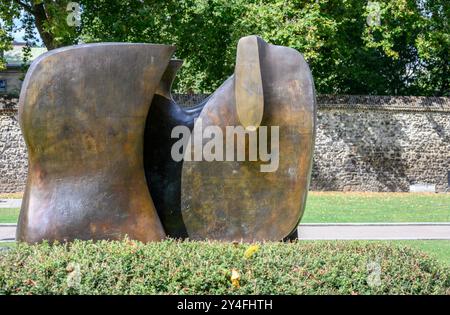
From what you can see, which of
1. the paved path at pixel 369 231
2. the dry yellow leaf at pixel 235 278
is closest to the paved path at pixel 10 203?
the paved path at pixel 369 231

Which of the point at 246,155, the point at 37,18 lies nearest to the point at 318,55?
the point at 37,18

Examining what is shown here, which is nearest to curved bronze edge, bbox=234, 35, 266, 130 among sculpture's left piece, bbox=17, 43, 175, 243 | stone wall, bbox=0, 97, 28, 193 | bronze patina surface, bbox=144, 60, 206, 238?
bronze patina surface, bbox=144, 60, 206, 238

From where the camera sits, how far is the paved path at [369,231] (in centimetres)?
1097

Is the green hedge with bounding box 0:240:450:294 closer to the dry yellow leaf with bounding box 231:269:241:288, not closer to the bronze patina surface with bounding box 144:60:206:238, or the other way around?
the dry yellow leaf with bounding box 231:269:241:288

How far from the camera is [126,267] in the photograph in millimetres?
5387

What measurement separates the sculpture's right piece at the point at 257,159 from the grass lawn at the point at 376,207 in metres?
6.99

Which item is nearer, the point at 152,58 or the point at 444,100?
the point at 152,58

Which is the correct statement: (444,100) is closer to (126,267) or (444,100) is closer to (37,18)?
(37,18)

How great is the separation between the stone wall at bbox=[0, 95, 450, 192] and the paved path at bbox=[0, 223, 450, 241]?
8963 mm

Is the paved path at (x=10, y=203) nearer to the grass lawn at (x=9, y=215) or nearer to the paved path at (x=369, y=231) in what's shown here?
the grass lawn at (x=9, y=215)

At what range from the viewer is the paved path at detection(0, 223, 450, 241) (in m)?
11.0

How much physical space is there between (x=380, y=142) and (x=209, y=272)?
17618mm

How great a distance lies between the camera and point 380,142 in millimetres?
22062
